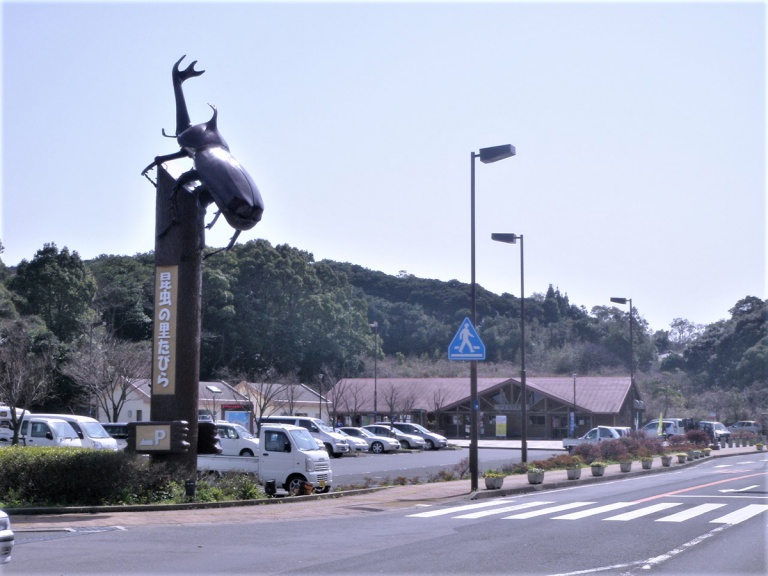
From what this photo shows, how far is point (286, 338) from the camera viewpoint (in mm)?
67438

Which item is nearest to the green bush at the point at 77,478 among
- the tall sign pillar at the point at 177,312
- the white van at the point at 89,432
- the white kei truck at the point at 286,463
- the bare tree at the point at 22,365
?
the tall sign pillar at the point at 177,312

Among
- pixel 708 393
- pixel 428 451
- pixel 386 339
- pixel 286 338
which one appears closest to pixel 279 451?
pixel 428 451

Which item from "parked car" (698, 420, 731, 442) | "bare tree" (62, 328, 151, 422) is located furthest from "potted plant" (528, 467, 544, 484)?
"parked car" (698, 420, 731, 442)

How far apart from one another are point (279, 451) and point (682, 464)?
21.6 meters

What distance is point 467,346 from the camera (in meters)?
22.1

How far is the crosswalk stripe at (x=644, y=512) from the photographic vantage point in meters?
16.5

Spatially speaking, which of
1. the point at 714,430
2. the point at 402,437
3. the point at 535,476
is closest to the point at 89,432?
the point at 535,476

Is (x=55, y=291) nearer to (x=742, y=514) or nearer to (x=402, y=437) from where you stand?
(x=402, y=437)

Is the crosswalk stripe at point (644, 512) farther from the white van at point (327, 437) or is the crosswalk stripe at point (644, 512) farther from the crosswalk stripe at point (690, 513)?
the white van at point (327, 437)

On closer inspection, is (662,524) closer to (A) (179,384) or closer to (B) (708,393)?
(A) (179,384)

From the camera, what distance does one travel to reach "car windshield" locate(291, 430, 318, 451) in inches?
850

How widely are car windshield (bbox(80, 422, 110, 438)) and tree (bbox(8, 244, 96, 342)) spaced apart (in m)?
23.4

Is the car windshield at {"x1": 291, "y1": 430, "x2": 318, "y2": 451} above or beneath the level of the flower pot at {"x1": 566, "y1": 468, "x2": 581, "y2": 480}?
above

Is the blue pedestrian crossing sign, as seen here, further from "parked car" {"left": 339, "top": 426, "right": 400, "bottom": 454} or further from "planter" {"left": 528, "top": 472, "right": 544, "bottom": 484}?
"parked car" {"left": 339, "top": 426, "right": 400, "bottom": 454}
